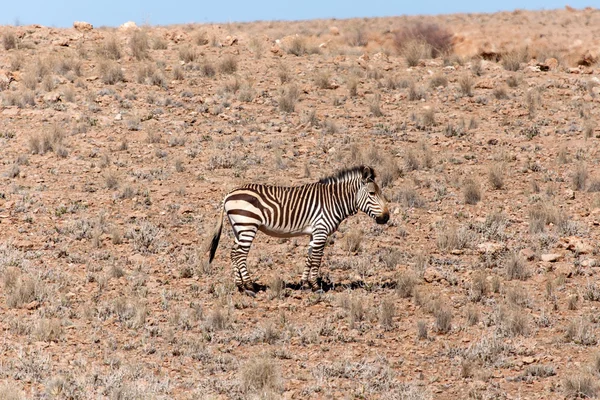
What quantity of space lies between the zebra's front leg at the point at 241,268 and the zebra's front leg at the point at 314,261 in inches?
38.3

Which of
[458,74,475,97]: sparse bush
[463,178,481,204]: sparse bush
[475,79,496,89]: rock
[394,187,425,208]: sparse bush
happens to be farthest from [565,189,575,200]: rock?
[475,79,496,89]: rock

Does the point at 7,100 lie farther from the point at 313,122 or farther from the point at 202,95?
the point at 313,122

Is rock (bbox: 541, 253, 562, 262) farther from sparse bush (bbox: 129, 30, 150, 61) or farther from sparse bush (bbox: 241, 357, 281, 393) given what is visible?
sparse bush (bbox: 129, 30, 150, 61)

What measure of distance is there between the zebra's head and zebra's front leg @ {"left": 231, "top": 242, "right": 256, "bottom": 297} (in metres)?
2.06

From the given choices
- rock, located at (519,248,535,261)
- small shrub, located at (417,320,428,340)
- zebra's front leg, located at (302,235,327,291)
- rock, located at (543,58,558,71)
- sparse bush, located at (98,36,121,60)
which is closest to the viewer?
small shrub, located at (417,320,428,340)

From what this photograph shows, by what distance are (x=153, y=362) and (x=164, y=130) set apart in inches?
512

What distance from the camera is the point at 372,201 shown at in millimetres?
15273

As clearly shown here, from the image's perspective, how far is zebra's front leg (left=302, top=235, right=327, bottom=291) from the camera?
49.6 ft

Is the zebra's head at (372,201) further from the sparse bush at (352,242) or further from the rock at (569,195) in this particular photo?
the rock at (569,195)

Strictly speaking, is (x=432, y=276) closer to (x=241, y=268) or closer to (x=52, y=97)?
(x=241, y=268)

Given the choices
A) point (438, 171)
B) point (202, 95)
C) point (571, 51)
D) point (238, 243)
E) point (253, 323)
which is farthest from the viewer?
point (571, 51)

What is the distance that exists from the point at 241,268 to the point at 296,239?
3.74m

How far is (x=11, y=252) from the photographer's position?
16.8 metres

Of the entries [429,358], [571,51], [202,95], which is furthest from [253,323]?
[571,51]
